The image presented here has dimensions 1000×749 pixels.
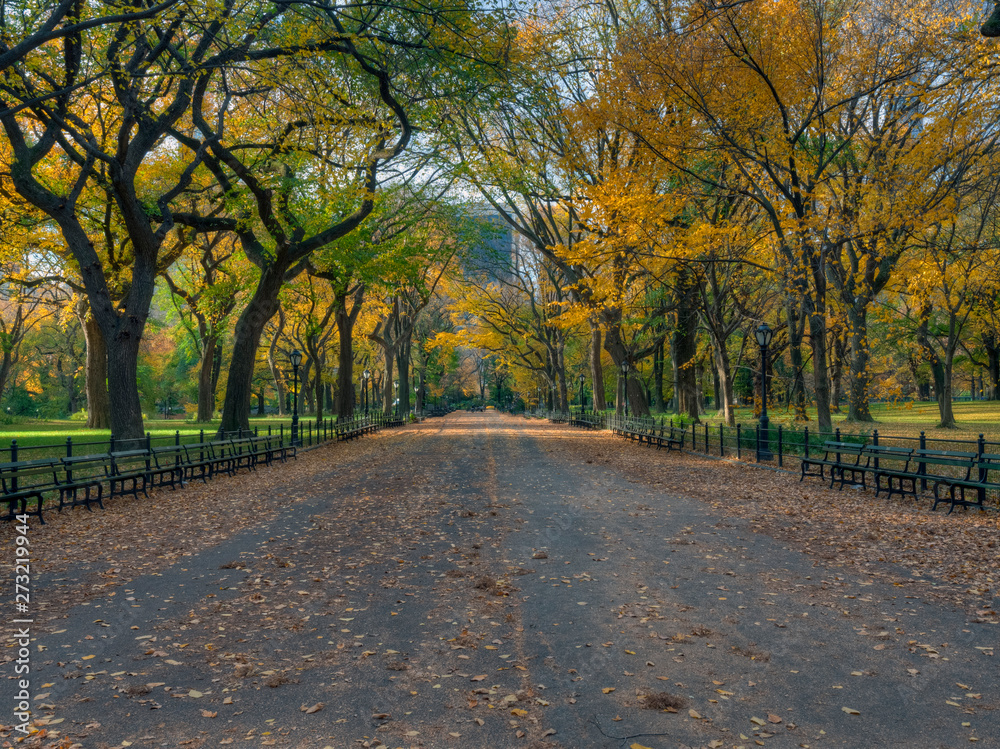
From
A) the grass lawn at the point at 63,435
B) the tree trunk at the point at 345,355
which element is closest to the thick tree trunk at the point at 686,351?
the tree trunk at the point at 345,355

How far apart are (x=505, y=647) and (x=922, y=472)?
10.3 metres

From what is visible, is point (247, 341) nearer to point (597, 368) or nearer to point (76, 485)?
point (76, 485)

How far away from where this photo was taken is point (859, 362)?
Result: 2761cm

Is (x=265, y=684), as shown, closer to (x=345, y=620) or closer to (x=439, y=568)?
(x=345, y=620)

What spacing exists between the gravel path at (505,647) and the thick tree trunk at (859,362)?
1707cm

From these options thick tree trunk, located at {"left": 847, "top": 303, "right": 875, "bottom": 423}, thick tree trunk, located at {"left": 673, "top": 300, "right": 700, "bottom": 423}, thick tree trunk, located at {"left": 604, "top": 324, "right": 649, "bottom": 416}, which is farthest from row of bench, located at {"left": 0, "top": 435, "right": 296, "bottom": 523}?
thick tree trunk, located at {"left": 847, "top": 303, "right": 875, "bottom": 423}

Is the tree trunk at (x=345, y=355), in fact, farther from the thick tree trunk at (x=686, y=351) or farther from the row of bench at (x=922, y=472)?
the row of bench at (x=922, y=472)

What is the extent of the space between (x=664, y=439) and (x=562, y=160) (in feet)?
37.2

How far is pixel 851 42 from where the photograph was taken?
18359 mm

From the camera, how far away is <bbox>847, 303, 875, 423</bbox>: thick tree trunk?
23.4 m

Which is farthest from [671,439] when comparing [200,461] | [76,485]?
[76,485]

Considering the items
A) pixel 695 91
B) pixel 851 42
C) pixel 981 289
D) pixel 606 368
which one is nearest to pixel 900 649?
pixel 695 91

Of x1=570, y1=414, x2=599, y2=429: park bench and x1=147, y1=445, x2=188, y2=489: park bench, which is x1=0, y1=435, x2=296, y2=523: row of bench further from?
x1=570, y1=414, x2=599, y2=429: park bench

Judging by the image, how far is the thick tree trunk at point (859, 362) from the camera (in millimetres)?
23391
